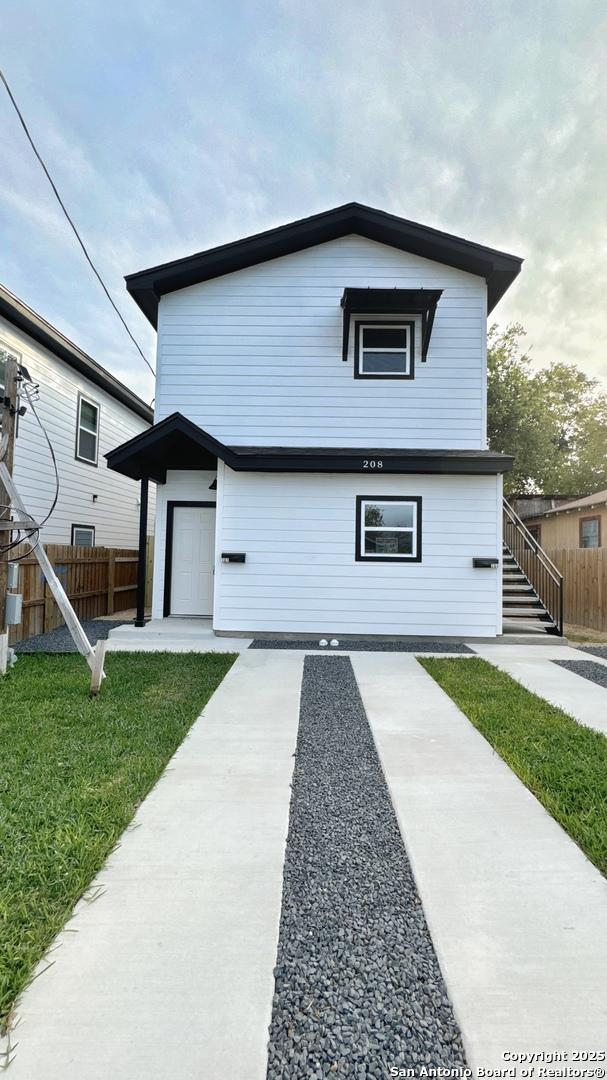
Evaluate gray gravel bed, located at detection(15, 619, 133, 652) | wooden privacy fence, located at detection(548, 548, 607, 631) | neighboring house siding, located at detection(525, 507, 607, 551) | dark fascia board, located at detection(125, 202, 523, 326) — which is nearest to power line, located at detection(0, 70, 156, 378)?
dark fascia board, located at detection(125, 202, 523, 326)

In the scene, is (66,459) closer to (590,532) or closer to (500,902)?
(500,902)

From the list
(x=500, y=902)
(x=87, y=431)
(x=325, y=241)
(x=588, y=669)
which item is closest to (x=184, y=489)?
(x=87, y=431)

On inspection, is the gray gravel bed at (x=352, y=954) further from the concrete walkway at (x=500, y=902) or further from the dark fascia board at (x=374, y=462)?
the dark fascia board at (x=374, y=462)

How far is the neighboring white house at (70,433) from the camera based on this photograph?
9.24 m

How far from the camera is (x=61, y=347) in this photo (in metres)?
9.96

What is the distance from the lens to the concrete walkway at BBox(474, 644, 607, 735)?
14.3 feet

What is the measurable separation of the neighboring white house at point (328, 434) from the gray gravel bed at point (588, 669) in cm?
138

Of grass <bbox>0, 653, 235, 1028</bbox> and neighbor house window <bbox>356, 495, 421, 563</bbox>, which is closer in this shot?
grass <bbox>0, 653, 235, 1028</bbox>

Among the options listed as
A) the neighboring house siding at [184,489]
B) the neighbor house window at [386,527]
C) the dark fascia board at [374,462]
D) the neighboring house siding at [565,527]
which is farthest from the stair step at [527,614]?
the neighboring house siding at [184,489]

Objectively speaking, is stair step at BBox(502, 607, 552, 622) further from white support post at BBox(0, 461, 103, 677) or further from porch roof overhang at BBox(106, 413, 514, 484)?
white support post at BBox(0, 461, 103, 677)

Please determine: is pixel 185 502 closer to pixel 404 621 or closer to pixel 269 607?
pixel 269 607

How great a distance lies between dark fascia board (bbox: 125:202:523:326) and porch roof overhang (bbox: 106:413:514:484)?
107 inches

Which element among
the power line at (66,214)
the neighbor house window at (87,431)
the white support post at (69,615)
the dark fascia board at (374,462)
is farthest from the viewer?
the neighbor house window at (87,431)

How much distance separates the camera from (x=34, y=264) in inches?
441
